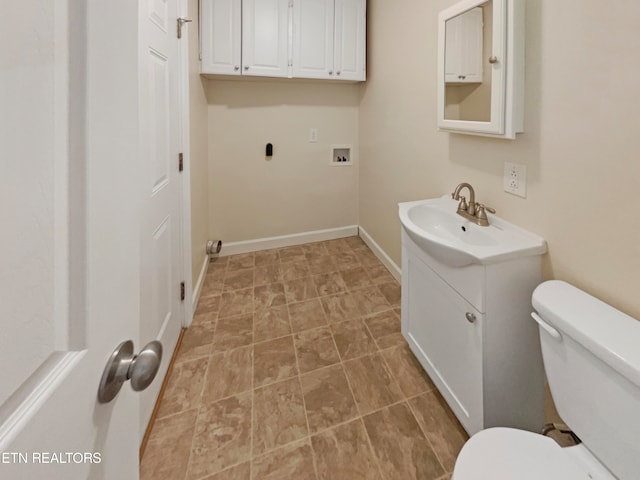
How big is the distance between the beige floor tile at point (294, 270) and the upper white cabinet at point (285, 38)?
1671 millimetres

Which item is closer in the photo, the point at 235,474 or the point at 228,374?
the point at 235,474

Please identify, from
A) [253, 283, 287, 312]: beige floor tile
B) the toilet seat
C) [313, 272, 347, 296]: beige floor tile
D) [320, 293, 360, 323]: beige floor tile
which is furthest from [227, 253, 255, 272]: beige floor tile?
the toilet seat

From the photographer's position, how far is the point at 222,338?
1940 millimetres

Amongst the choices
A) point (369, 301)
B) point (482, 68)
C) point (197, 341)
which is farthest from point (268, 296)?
point (482, 68)

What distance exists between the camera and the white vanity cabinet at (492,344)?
112 cm

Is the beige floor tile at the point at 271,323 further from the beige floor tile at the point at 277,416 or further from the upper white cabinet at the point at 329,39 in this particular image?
the upper white cabinet at the point at 329,39

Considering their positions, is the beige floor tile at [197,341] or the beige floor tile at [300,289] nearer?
the beige floor tile at [197,341]

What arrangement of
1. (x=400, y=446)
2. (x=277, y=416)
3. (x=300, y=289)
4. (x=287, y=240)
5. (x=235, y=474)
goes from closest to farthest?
(x=235, y=474)
(x=400, y=446)
(x=277, y=416)
(x=300, y=289)
(x=287, y=240)

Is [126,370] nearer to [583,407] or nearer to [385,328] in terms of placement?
[583,407]

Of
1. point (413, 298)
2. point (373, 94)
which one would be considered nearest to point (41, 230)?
point (413, 298)

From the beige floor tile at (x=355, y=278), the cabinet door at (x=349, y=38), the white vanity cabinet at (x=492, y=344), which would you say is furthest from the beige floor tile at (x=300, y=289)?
the cabinet door at (x=349, y=38)

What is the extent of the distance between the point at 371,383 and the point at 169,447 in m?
0.91

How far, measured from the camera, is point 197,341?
6.25 ft

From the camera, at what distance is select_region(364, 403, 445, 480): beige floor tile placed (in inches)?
46.3
